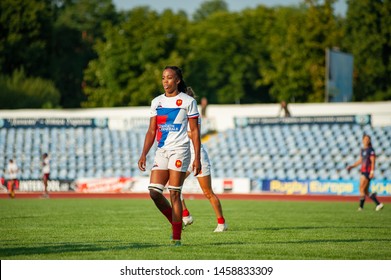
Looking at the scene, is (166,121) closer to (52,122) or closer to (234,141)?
(234,141)

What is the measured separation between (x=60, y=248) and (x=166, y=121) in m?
2.39

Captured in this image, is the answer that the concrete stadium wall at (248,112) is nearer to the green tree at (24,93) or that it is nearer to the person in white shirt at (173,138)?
the green tree at (24,93)

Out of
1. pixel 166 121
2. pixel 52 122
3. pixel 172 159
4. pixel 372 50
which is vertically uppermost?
pixel 372 50

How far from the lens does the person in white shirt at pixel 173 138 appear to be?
12.8 metres

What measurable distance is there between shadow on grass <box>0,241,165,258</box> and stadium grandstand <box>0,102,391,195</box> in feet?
81.9

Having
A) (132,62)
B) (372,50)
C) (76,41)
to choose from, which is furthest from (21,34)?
(372,50)

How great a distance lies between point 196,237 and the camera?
14430 millimetres

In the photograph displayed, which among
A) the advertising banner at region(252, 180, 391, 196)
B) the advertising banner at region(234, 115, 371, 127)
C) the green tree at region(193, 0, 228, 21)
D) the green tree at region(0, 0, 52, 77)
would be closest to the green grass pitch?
the advertising banner at region(252, 180, 391, 196)

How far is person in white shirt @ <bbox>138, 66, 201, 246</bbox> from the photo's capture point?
1283cm

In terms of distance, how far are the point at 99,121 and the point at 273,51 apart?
3298 centimetres

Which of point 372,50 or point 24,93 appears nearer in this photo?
point 24,93

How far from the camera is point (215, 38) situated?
80500 mm

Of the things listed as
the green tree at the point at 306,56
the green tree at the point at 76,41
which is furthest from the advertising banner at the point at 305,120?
the green tree at the point at 76,41

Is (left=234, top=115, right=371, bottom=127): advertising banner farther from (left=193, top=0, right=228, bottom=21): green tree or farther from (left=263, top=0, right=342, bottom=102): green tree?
(left=193, top=0, right=228, bottom=21): green tree
